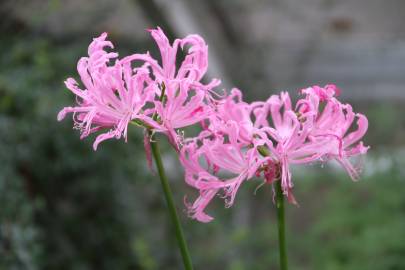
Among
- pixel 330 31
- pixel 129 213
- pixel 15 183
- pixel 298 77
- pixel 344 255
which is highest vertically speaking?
pixel 330 31

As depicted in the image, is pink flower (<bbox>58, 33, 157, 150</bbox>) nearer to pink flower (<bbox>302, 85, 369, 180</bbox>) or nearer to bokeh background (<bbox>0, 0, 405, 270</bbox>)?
pink flower (<bbox>302, 85, 369, 180</bbox>)

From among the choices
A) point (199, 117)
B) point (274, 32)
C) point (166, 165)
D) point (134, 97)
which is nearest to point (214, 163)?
point (199, 117)

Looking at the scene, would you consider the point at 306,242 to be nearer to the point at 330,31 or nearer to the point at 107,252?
the point at 107,252

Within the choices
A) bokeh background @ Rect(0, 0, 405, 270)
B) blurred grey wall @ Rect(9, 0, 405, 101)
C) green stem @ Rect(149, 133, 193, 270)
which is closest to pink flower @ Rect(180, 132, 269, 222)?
green stem @ Rect(149, 133, 193, 270)

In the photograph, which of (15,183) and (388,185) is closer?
(15,183)

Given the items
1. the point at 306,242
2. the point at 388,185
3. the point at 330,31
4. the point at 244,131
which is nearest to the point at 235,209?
the point at 306,242

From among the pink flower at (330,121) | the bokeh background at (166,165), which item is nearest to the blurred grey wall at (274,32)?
the bokeh background at (166,165)

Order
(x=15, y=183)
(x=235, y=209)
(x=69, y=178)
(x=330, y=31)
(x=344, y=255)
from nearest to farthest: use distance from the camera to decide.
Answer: (x=15, y=183), (x=69, y=178), (x=344, y=255), (x=235, y=209), (x=330, y=31)
